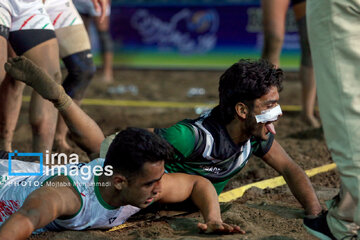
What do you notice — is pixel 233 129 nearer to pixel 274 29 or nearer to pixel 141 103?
pixel 274 29

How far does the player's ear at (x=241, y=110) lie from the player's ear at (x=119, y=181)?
0.79 meters

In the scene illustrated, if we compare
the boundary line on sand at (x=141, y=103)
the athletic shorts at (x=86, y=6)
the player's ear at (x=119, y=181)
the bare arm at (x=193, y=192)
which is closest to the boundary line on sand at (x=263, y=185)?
the bare arm at (x=193, y=192)

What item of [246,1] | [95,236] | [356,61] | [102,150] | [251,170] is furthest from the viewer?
[246,1]

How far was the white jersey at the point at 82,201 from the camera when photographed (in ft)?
10.4

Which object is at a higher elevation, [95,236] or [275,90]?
[275,90]

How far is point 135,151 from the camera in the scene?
298 cm

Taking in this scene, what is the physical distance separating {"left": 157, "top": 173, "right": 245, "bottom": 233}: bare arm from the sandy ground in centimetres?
13

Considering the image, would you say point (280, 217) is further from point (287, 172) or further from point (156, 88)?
point (156, 88)

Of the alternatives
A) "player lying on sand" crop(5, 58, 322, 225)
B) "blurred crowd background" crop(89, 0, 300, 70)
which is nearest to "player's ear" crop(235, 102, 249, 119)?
"player lying on sand" crop(5, 58, 322, 225)

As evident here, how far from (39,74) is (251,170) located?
6.08ft

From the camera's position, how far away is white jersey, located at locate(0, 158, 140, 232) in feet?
10.4

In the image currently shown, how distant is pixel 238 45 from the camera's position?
11.6 metres

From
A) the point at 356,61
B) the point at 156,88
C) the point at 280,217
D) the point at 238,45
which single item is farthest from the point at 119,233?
the point at 238,45

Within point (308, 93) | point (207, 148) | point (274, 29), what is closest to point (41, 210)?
point (207, 148)
